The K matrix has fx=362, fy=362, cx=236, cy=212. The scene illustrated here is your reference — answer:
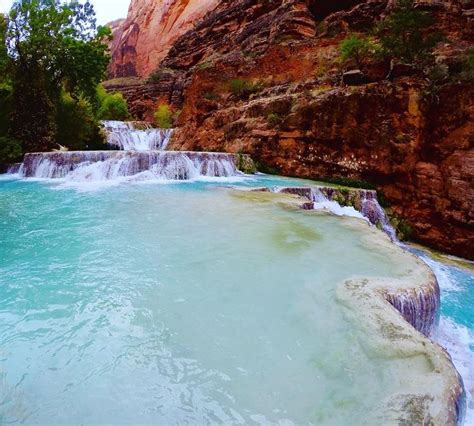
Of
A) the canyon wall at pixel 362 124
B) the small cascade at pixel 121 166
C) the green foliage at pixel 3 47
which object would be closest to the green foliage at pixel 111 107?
the canyon wall at pixel 362 124

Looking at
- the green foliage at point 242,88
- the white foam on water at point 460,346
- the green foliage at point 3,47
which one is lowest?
the white foam on water at point 460,346

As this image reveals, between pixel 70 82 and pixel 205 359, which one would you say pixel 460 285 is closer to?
pixel 205 359

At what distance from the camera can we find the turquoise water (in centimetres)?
220

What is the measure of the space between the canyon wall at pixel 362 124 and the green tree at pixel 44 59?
559cm

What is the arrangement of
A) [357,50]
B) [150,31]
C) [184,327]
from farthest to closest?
[150,31] → [357,50] → [184,327]

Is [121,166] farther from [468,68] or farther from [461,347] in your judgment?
[468,68]

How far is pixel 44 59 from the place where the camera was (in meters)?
16.0

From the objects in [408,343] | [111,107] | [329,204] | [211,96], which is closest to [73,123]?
[211,96]

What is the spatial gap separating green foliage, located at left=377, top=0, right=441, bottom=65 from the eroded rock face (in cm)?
3631

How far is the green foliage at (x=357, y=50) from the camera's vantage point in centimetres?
1555

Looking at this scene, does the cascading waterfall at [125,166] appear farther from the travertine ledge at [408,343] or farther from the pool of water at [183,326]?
the travertine ledge at [408,343]

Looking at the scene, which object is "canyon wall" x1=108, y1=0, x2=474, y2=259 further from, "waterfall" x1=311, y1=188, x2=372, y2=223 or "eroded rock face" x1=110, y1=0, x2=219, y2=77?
"eroded rock face" x1=110, y1=0, x2=219, y2=77

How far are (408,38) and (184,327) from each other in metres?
15.2

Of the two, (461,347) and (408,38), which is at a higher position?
(408,38)
